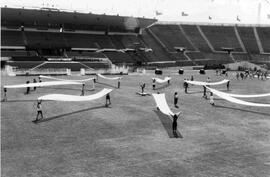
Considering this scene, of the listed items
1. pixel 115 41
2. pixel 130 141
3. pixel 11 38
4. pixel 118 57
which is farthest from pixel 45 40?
pixel 130 141

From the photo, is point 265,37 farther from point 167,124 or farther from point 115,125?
point 115,125

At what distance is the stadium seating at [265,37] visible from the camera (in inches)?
3967

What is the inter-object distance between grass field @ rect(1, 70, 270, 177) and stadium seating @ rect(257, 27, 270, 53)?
2875 inches

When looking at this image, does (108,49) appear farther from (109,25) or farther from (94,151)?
(94,151)

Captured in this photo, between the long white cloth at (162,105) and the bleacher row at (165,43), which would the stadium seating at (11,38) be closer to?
the bleacher row at (165,43)

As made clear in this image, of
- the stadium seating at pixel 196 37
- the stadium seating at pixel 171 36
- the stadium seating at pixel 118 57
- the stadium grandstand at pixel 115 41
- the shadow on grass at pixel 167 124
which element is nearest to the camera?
the shadow on grass at pixel 167 124

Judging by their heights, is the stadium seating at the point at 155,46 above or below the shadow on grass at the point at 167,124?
above

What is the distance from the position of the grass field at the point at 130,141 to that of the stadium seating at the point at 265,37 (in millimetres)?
73023

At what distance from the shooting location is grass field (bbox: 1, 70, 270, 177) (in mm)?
16844

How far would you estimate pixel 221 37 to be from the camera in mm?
104375

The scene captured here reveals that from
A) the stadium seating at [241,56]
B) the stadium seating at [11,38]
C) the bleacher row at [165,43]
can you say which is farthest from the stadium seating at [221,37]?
the stadium seating at [11,38]

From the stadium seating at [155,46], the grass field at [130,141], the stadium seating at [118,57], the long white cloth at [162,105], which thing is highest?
the stadium seating at [155,46]

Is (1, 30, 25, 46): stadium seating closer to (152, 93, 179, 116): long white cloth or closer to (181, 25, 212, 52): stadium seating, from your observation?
(181, 25, 212, 52): stadium seating

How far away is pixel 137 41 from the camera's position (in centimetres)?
9288
